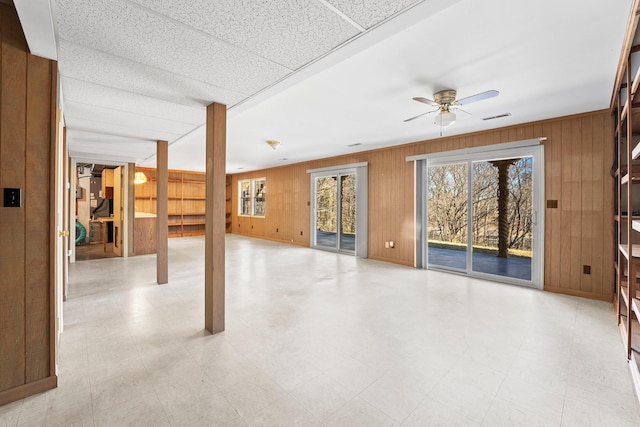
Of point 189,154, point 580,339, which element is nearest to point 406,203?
point 580,339

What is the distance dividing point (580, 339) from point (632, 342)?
0.32m

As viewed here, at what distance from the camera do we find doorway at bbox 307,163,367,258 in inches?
257

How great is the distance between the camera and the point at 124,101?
8.95 ft

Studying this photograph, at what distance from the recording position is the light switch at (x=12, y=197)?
5.39 feet

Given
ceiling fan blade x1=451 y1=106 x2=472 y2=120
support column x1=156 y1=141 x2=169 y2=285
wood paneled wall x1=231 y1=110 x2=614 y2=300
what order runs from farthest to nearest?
support column x1=156 y1=141 x2=169 y2=285 < wood paneled wall x1=231 y1=110 x2=614 y2=300 < ceiling fan blade x1=451 y1=106 x2=472 y2=120

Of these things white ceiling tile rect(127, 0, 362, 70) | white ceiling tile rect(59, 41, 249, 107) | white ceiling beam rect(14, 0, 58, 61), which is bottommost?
white ceiling beam rect(14, 0, 58, 61)

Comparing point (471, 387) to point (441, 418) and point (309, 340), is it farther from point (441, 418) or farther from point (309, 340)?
point (309, 340)

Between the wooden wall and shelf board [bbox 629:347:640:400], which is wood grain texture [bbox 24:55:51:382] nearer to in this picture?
the wooden wall

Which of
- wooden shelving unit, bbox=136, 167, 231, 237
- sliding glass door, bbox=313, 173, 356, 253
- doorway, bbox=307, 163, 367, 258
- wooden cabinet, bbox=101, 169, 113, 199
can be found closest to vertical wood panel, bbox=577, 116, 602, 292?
doorway, bbox=307, 163, 367, 258

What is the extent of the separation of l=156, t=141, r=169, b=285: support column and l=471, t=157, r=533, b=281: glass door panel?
551cm

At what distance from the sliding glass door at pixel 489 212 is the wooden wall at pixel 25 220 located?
17.0ft

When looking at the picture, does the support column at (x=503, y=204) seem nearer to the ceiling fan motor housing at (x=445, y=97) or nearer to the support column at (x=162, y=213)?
the ceiling fan motor housing at (x=445, y=97)

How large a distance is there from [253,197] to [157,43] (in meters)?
8.92

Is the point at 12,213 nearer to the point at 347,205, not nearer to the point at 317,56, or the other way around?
the point at 317,56
